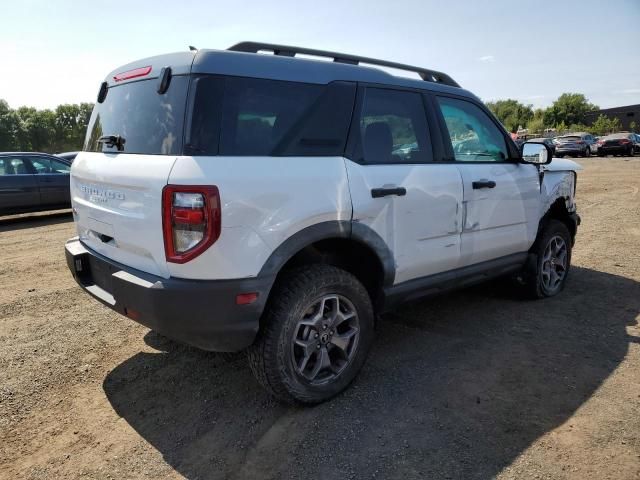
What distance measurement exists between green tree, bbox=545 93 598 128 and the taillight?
93.8 metres

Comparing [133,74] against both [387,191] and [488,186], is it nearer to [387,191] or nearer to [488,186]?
[387,191]

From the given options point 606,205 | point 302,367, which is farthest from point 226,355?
point 606,205

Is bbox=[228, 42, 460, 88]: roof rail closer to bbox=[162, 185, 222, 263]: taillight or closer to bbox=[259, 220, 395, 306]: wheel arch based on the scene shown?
bbox=[162, 185, 222, 263]: taillight

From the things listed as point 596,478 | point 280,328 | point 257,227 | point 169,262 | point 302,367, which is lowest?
point 596,478

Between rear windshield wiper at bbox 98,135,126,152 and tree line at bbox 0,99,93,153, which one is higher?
tree line at bbox 0,99,93,153

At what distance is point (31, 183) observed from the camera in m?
10.1

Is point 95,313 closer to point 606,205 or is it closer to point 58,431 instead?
point 58,431

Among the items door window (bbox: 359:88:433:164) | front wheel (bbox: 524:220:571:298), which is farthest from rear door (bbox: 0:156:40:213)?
front wheel (bbox: 524:220:571:298)

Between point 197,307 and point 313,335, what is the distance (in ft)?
2.48

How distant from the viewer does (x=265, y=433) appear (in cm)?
264

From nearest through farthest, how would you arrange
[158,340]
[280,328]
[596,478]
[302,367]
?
[596,478]
[280,328]
[302,367]
[158,340]

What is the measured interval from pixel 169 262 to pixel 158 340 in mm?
1674

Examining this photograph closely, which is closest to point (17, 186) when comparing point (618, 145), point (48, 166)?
point (48, 166)

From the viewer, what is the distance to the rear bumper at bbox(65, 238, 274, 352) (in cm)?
238
